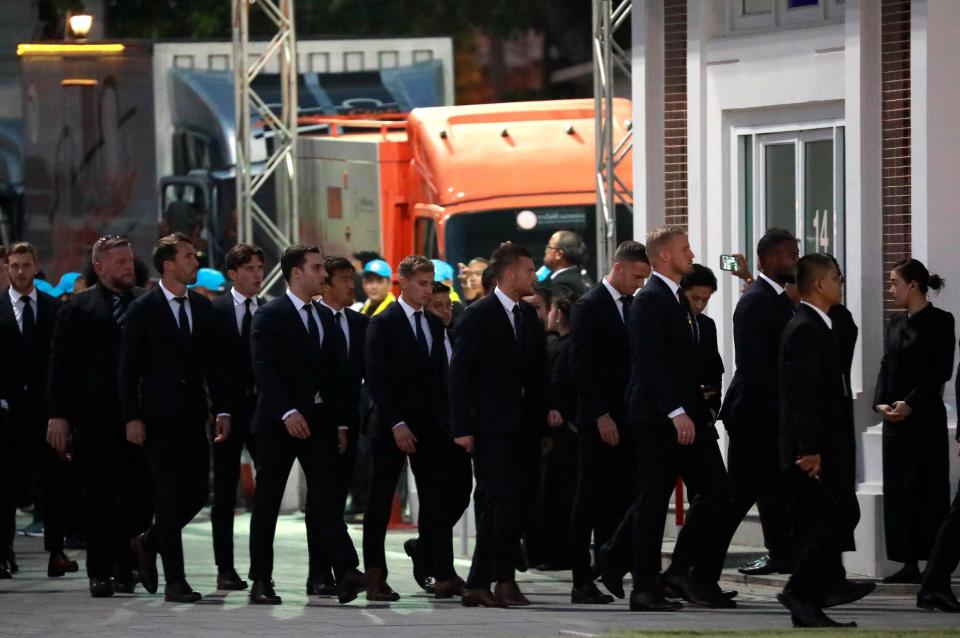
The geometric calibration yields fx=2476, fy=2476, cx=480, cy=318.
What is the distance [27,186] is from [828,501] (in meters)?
16.2

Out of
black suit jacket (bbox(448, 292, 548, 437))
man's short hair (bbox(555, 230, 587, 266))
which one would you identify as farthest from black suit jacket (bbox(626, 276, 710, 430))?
man's short hair (bbox(555, 230, 587, 266))

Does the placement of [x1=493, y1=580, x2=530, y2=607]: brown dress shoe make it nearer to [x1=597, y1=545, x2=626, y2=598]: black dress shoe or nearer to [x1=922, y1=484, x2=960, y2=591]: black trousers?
[x1=597, y1=545, x2=626, y2=598]: black dress shoe

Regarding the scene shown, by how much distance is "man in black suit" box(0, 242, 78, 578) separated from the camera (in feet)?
50.5

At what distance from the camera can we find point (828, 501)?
11.7m

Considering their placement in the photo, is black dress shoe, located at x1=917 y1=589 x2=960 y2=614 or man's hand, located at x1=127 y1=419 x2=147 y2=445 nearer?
black dress shoe, located at x1=917 y1=589 x2=960 y2=614

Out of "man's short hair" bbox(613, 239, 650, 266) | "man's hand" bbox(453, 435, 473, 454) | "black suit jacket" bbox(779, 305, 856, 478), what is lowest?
"man's hand" bbox(453, 435, 473, 454)

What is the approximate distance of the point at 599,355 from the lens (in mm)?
13344

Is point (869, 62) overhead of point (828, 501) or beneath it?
overhead

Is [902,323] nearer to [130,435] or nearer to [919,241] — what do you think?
[919,241]

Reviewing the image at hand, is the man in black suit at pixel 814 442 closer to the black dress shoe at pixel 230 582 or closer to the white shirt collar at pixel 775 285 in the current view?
the white shirt collar at pixel 775 285

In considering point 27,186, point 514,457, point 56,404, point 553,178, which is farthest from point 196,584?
point 27,186

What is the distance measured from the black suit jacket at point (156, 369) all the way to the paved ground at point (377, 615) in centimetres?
105

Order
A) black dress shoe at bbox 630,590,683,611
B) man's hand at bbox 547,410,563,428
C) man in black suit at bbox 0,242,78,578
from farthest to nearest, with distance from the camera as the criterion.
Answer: man in black suit at bbox 0,242,78,578 → man's hand at bbox 547,410,563,428 → black dress shoe at bbox 630,590,683,611

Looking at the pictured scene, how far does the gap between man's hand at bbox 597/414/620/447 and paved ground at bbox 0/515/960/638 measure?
0.88 meters
